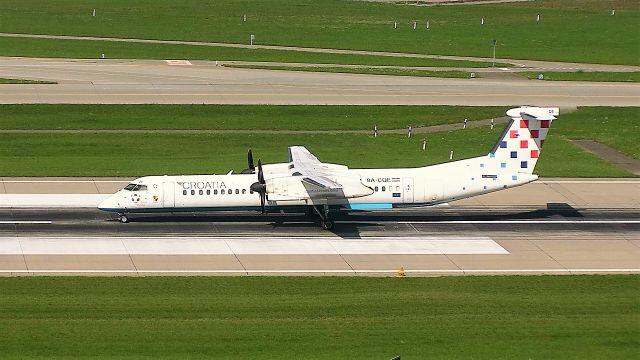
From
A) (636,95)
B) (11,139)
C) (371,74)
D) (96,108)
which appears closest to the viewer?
(11,139)

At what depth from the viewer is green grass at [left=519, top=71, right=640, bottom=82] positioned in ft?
325

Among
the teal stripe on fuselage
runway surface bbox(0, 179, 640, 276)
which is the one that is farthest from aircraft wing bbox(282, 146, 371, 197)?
runway surface bbox(0, 179, 640, 276)

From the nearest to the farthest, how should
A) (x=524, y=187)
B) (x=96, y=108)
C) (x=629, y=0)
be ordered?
1. (x=524, y=187)
2. (x=96, y=108)
3. (x=629, y=0)

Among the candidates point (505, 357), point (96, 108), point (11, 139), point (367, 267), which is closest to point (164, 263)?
point (367, 267)

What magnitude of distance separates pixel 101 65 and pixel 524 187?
4728cm

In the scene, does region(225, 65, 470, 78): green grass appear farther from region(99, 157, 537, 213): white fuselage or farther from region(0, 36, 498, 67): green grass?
region(99, 157, 537, 213): white fuselage

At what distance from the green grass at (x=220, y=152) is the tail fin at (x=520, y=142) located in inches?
458

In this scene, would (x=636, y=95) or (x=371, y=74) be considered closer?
(x=636, y=95)

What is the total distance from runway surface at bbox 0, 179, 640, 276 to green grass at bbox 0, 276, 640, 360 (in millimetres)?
2124

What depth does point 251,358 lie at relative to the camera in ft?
127

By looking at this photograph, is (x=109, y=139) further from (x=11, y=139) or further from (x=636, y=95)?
(x=636, y=95)

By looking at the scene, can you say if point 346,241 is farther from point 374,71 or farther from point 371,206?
point 374,71

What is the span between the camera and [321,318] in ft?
141

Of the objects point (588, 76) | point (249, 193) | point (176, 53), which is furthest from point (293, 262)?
point (176, 53)
